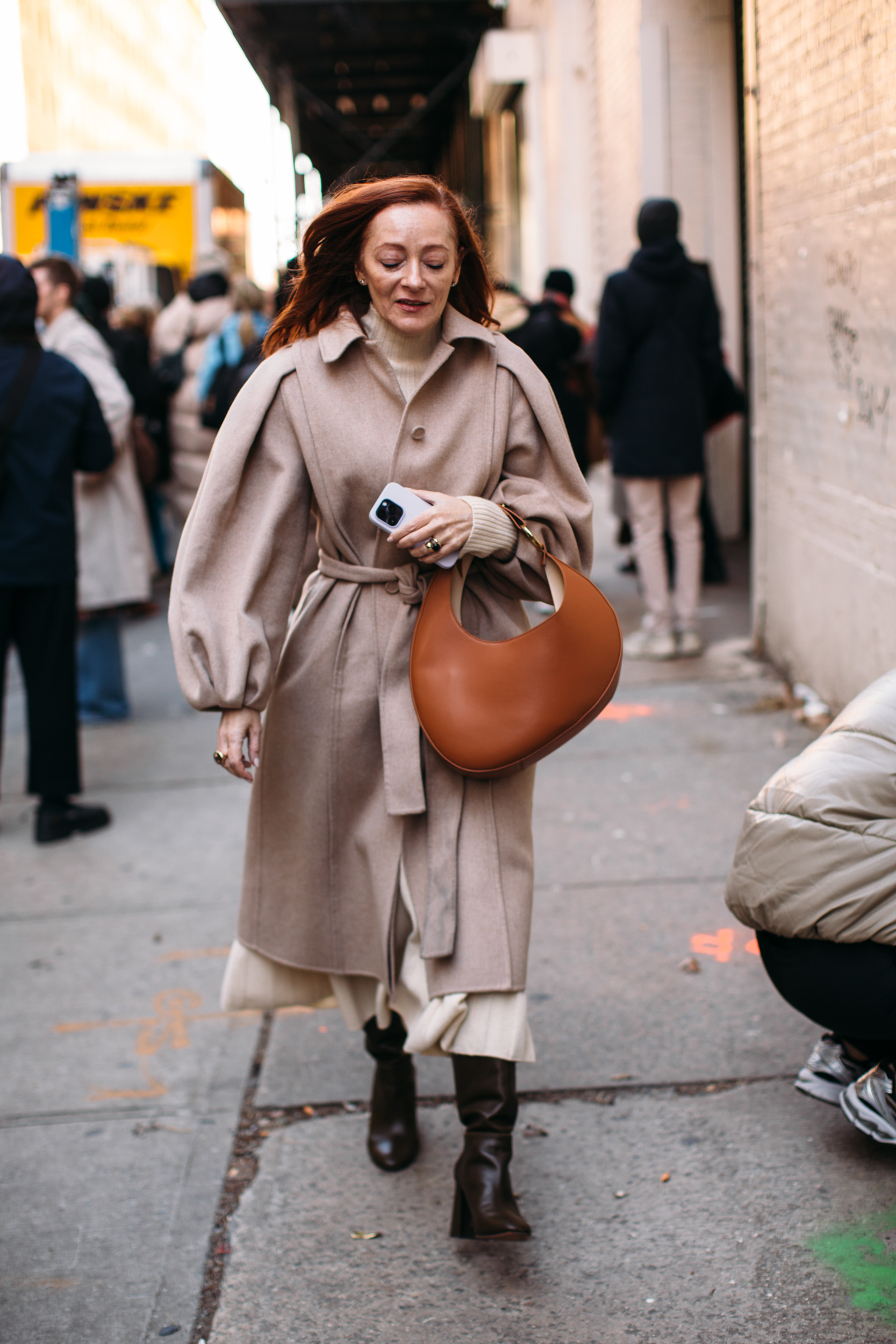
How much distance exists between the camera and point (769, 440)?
6.36m

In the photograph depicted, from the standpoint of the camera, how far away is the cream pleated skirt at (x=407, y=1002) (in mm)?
2553

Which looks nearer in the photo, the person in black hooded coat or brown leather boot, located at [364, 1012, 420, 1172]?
brown leather boot, located at [364, 1012, 420, 1172]

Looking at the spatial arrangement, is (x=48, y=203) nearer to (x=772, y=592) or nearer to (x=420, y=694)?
(x=772, y=592)

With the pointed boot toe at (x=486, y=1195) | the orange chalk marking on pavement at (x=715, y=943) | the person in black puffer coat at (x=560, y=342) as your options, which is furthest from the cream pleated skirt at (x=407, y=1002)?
the person in black puffer coat at (x=560, y=342)

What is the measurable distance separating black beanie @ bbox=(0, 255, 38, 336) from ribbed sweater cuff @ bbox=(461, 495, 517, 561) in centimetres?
286

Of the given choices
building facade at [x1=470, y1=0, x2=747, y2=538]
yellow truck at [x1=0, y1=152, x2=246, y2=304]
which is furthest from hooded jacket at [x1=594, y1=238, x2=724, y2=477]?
yellow truck at [x1=0, y1=152, x2=246, y2=304]

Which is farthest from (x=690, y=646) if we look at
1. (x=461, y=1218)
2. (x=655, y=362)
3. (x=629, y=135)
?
(x=629, y=135)

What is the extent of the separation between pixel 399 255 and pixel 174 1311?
6.43 feet

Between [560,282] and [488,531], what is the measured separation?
19.0 feet

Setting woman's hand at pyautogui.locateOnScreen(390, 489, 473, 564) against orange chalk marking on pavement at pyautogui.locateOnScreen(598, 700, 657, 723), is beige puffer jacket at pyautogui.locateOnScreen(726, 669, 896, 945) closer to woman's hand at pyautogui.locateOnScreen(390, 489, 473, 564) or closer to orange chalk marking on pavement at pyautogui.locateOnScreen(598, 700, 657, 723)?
woman's hand at pyautogui.locateOnScreen(390, 489, 473, 564)

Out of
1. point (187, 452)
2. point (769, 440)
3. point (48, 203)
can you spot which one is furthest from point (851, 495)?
point (48, 203)

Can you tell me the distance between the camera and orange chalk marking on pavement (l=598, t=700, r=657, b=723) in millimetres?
6105

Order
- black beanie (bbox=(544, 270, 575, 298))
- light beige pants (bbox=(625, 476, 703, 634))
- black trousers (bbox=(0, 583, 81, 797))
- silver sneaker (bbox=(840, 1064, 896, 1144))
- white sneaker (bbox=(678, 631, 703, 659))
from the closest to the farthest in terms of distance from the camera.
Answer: silver sneaker (bbox=(840, 1064, 896, 1144))
black trousers (bbox=(0, 583, 81, 797))
light beige pants (bbox=(625, 476, 703, 634))
white sneaker (bbox=(678, 631, 703, 659))
black beanie (bbox=(544, 270, 575, 298))

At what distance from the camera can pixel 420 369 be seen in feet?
8.62
